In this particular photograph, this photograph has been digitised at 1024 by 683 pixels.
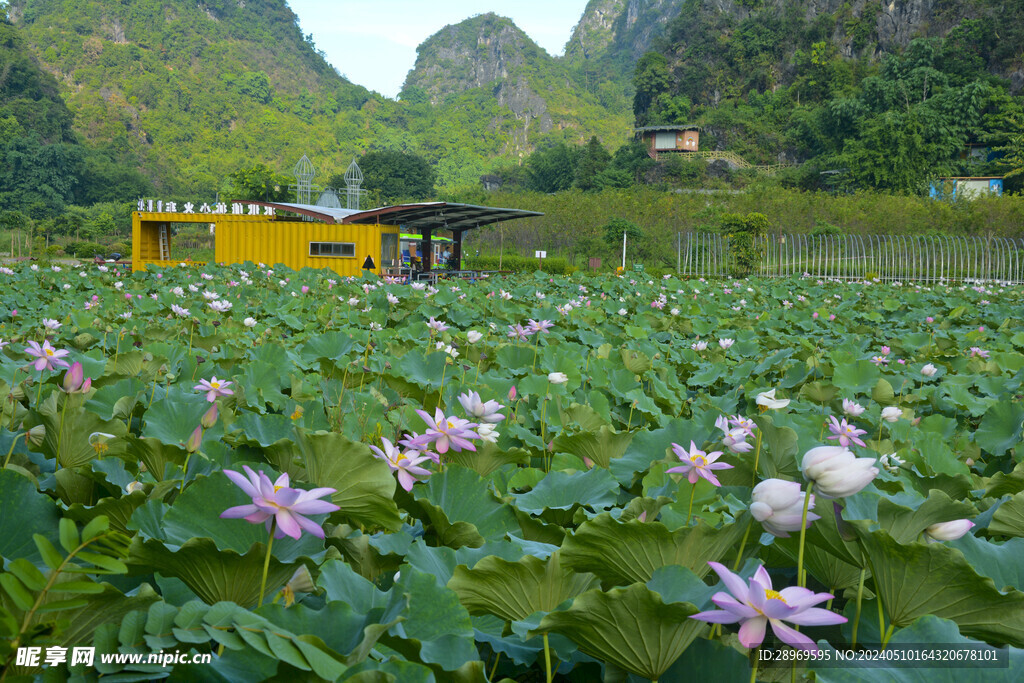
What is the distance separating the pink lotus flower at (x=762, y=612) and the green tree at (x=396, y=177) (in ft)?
196

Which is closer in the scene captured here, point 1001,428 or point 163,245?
point 1001,428

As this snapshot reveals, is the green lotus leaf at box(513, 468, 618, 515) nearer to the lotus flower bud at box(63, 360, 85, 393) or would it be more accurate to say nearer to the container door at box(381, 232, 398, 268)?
the lotus flower bud at box(63, 360, 85, 393)

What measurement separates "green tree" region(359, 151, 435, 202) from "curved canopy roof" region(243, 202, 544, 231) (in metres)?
41.7

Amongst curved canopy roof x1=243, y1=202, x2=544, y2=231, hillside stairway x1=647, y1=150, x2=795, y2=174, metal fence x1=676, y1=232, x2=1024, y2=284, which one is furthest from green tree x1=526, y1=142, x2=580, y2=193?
curved canopy roof x1=243, y1=202, x2=544, y2=231

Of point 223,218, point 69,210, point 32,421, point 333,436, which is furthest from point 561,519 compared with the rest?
point 69,210

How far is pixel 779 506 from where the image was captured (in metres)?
0.63

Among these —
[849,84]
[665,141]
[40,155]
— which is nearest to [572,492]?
[665,141]

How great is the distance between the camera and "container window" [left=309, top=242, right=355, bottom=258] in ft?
43.3

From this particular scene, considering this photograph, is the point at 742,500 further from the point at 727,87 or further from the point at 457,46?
the point at 457,46

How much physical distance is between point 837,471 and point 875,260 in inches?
824

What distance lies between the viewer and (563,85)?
107m

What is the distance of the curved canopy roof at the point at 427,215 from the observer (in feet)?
46.2

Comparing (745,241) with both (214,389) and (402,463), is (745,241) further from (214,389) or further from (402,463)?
(402,463)

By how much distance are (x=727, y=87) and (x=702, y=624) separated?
60.8m
